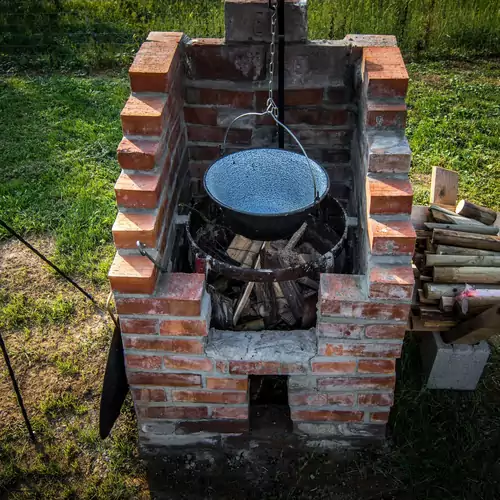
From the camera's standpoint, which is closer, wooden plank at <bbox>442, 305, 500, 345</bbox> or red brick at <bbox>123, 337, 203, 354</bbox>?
red brick at <bbox>123, 337, 203, 354</bbox>

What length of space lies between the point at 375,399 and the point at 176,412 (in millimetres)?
1040

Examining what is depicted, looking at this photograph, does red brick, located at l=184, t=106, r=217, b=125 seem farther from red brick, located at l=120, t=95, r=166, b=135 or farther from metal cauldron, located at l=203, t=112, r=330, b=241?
red brick, located at l=120, t=95, r=166, b=135

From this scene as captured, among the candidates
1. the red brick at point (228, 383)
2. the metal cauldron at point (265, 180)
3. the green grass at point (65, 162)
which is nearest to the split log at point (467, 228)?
the metal cauldron at point (265, 180)

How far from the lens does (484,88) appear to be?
6660 mm

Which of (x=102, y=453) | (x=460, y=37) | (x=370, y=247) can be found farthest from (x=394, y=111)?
(x=460, y=37)

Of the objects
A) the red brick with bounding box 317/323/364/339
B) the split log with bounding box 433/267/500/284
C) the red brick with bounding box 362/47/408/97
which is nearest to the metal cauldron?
the red brick with bounding box 362/47/408/97

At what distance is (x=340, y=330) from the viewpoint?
9.36 feet

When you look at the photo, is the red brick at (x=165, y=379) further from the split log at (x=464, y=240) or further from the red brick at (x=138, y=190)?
the split log at (x=464, y=240)

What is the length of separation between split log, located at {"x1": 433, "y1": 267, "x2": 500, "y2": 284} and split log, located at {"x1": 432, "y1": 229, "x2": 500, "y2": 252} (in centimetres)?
22

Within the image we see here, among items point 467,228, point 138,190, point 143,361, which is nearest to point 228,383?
point 143,361

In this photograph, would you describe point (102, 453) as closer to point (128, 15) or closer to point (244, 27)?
point (244, 27)

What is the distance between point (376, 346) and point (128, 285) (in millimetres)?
1207

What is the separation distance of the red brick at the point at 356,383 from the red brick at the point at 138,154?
1356mm

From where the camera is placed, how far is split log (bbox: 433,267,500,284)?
350cm
